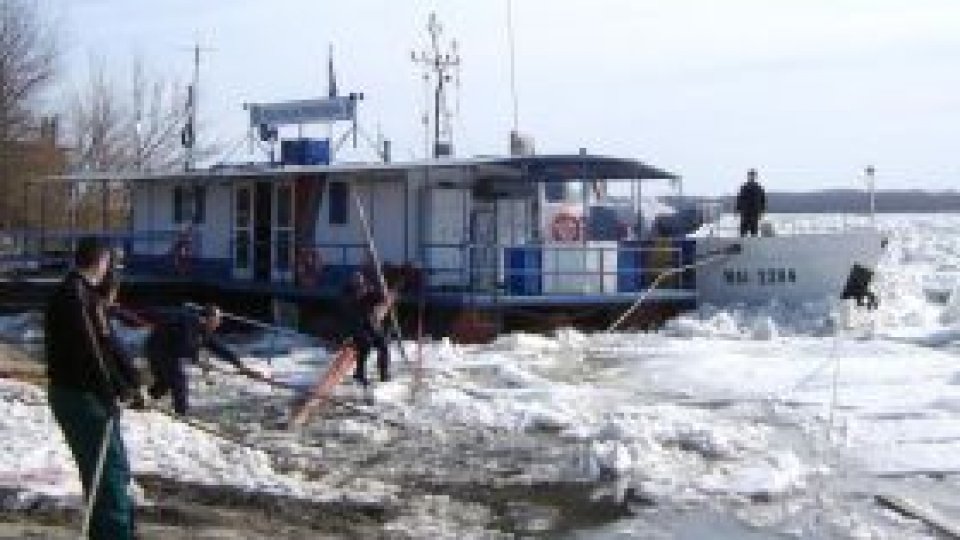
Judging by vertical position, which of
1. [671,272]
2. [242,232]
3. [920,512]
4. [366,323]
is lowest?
[920,512]

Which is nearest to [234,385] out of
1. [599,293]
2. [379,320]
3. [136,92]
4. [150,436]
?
[379,320]

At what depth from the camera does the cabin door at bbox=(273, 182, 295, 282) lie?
98.8ft

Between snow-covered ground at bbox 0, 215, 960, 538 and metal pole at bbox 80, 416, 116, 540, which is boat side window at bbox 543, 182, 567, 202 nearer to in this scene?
snow-covered ground at bbox 0, 215, 960, 538

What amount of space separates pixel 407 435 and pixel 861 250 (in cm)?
1482

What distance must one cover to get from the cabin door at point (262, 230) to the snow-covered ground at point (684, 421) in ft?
14.6

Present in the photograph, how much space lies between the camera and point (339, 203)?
2923 cm

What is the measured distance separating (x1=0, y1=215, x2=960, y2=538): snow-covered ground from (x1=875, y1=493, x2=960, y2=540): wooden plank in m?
0.11

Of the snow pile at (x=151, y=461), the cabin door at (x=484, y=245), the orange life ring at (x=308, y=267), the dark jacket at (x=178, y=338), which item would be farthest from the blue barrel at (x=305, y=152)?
the snow pile at (x=151, y=461)

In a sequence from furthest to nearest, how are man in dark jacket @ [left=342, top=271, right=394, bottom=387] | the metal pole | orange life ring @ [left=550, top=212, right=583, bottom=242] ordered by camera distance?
orange life ring @ [left=550, top=212, right=583, bottom=242] < man in dark jacket @ [left=342, top=271, right=394, bottom=387] < the metal pole

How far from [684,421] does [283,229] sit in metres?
16.4

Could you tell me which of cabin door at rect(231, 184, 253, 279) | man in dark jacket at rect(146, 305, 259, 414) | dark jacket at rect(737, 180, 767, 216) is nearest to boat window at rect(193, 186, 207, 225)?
cabin door at rect(231, 184, 253, 279)

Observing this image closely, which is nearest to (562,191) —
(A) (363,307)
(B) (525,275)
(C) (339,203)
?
(B) (525,275)

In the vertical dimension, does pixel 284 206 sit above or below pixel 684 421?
above

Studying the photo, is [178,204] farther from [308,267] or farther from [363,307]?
[363,307]
